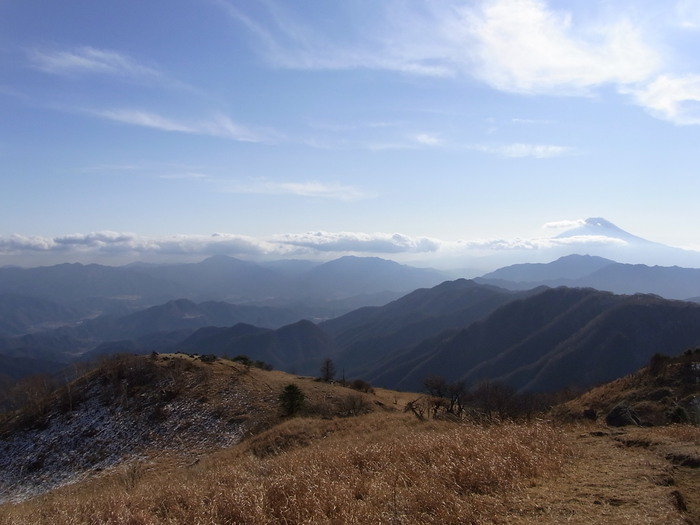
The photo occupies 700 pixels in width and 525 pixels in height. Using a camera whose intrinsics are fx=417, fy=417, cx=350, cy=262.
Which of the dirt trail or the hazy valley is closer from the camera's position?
the dirt trail

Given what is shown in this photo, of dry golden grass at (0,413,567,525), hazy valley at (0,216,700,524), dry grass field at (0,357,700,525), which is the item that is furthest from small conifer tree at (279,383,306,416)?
dry golden grass at (0,413,567,525)

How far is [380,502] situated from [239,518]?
Answer: 2461mm

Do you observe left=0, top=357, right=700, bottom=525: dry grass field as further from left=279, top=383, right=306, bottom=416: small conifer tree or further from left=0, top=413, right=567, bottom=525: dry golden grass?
left=279, top=383, right=306, bottom=416: small conifer tree

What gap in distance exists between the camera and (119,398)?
38.7 m

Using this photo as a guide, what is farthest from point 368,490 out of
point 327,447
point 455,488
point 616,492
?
point 327,447

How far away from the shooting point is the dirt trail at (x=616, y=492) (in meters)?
6.39

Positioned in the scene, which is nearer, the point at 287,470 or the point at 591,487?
the point at 591,487

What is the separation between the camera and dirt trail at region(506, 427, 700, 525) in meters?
6.39

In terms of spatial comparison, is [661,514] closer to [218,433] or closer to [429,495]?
[429,495]

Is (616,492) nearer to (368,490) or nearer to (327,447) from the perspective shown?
(368,490)

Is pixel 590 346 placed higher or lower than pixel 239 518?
lower

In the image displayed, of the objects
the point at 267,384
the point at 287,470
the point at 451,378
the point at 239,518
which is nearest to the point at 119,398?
the point at 267,384

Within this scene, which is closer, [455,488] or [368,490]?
[455,488]

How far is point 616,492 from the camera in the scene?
24.4ft
